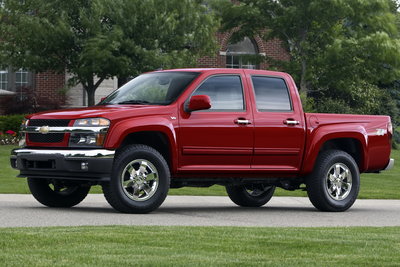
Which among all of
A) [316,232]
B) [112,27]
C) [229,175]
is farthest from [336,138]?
[112,27]

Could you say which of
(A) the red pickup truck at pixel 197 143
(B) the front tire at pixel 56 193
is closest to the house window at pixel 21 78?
(A) the red pickup truck at pixel 197 143

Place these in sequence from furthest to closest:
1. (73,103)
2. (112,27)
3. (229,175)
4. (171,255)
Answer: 1. (73,103)
2. (112,27)
3. (229,175)
4. (171,255)

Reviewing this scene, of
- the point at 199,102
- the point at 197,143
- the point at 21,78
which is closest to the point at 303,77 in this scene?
the point at 21,78

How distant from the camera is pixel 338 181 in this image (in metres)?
15.2

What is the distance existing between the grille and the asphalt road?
0.96 metres

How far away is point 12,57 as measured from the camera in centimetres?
3184

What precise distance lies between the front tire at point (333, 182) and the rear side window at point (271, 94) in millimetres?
1023

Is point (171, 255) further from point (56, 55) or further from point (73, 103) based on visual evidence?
point (73, 103)

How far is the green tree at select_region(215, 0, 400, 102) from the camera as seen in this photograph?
112 ft

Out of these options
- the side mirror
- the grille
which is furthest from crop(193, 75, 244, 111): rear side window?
the grille

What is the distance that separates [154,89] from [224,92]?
1.00m

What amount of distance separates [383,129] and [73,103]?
2380cm

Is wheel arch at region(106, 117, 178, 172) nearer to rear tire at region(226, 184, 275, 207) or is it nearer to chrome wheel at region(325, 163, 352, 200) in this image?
rear tire at region(226, 184, 275, 207)

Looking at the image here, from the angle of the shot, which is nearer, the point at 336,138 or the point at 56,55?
the point at 336,138
